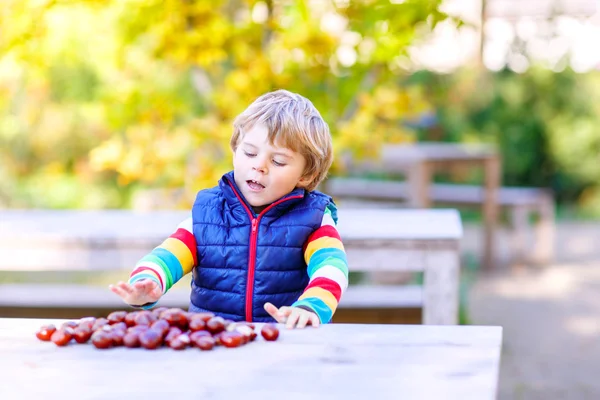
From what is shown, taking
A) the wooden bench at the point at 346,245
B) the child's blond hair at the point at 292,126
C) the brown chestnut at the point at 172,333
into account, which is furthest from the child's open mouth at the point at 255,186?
→ the wooden bench at the point at 346,245

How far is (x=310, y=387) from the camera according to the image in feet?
4.08

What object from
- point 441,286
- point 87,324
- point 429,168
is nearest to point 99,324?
point 87,324

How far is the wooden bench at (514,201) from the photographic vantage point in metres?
6.61

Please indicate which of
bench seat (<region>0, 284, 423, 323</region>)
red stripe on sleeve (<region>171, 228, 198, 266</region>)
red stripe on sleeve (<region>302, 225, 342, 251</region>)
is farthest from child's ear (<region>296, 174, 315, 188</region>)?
bench seat (<region>0, 284, 423, 323</region>)

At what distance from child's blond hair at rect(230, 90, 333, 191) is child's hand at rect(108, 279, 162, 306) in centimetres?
46

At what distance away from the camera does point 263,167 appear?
195cm

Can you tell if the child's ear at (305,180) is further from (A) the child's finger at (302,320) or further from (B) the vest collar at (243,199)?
(A) the child's finger at (302,320)

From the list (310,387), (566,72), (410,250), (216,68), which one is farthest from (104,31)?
(566,72)

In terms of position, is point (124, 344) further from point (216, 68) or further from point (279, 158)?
point (216, 68)

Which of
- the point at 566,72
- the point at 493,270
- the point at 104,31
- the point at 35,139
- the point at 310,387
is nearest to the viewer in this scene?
the point at 310,387

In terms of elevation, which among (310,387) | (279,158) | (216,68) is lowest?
(310,387)

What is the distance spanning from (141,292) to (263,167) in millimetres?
438

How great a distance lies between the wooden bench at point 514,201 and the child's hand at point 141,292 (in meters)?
4.58

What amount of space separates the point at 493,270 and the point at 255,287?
15.3 ft
